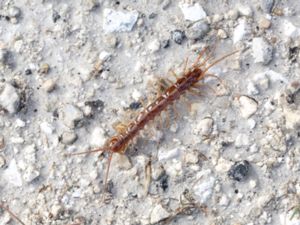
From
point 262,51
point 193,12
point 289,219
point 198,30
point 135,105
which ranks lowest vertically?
point 289,219

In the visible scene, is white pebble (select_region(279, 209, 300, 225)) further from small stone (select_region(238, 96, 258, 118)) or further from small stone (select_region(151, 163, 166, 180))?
small stone (select_region(151, 163, 166, 180))

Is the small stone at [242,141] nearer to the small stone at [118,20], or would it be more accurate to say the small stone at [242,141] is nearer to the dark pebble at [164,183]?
the dark pebble at [164,183]

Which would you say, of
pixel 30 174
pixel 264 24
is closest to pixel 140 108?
pixel 30 174

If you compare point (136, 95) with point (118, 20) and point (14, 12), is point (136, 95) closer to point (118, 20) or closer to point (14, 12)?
point (118, 20)

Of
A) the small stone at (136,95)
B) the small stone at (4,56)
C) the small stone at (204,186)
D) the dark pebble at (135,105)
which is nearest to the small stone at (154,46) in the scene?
the small stone at (136,95)

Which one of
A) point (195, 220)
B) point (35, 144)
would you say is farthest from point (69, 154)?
point (195, 220)

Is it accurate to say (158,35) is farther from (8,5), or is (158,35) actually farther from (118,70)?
(8,5)
